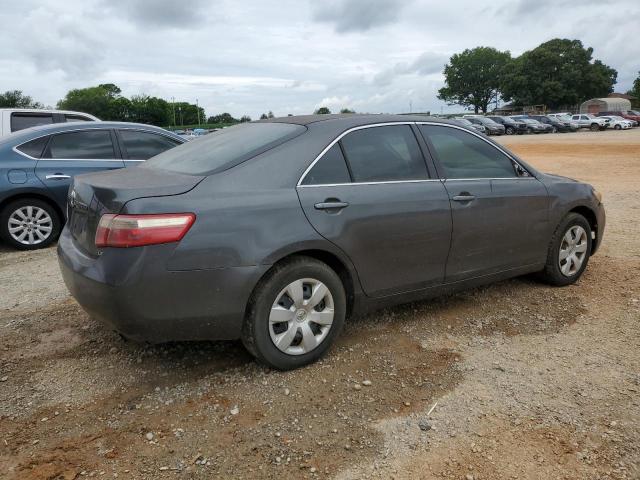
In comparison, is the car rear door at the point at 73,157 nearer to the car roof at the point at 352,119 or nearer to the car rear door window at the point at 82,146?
the car rear door window at the point at 82,146

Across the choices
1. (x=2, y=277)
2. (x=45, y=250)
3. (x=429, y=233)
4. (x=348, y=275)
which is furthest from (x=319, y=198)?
(x=45, y=250)

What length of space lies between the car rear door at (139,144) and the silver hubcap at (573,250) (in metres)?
4.92

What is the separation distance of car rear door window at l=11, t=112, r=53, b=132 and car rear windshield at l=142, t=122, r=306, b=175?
686 centimetres

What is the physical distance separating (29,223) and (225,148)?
416cm

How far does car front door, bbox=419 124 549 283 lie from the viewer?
159 inches

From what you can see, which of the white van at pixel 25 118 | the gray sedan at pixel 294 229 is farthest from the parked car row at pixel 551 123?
the gray sedan at pixel 294 229

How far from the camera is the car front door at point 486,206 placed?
4.05 m

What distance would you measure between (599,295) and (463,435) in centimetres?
263

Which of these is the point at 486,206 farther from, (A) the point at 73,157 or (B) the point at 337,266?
(A) the point at 73,157

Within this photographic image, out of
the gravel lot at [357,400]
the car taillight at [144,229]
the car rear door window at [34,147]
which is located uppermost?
the car rear door window at [34,147]

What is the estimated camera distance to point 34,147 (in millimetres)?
6730

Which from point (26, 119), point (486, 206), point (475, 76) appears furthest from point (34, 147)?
point (475, 76)

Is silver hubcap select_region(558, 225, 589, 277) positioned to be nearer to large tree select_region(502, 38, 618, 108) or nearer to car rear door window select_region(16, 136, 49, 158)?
car rear door window select_region(16, 136, 49, 158)

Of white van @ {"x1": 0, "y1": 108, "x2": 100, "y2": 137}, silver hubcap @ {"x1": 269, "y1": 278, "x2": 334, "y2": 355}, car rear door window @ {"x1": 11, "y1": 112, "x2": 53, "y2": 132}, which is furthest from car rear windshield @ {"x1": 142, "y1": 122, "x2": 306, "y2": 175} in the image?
car rear door window @ {"x1": 11, "y1": 112, "x2": 53, "y2": 132}
